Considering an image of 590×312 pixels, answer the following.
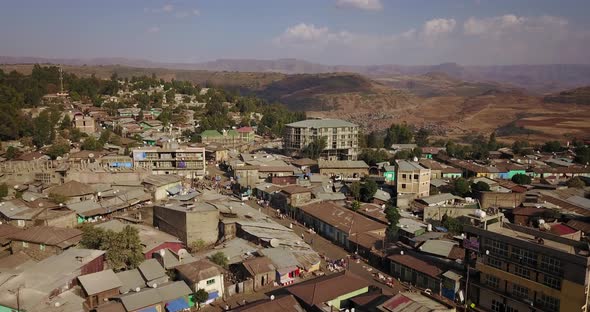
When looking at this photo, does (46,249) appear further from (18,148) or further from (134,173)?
(18,148)

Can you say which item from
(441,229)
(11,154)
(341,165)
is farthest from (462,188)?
(11,154)

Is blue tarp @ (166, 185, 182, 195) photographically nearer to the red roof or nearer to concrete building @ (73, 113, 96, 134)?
the red roof

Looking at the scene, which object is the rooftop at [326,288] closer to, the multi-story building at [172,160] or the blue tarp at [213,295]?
the blue tarp at [213,295]

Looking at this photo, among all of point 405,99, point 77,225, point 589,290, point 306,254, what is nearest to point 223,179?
point 77,225

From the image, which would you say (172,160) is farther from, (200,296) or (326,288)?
(326,288)

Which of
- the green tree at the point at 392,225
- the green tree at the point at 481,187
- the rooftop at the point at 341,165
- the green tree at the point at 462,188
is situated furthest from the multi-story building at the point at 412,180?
the rooftop at the point at 341,165

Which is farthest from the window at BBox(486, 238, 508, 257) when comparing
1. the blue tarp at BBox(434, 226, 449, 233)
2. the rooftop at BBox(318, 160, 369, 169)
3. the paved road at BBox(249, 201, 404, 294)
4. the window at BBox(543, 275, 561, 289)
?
the rooftop at BBox(318, 160, 369, 169)
